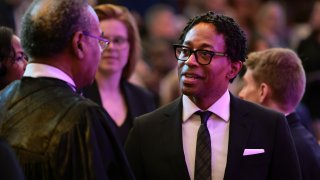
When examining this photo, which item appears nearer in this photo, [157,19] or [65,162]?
[65,162]

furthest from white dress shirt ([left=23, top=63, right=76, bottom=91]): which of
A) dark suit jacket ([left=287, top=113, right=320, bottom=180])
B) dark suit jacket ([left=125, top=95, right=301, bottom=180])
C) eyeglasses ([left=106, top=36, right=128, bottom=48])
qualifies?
eyeglasses ([left=106, top=36, right=128, bottom=48])

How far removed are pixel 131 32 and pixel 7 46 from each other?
5.41 feet

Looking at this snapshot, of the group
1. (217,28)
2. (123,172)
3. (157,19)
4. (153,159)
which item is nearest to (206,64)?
(217,28)

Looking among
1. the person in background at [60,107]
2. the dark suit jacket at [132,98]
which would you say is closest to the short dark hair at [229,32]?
the person in background at [60,107]

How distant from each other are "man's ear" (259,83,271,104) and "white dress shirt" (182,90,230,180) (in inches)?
19.4

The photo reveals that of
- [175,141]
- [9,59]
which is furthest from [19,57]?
[175,141]

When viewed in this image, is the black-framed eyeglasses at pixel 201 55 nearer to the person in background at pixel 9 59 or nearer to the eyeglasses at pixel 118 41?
the person in background at pixel 9 59

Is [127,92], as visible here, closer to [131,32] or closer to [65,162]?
[131,32]

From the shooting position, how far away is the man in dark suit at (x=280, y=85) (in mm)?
3762

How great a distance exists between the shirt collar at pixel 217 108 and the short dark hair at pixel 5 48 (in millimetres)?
870

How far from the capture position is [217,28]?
133 inches

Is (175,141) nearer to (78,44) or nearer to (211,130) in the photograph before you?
(211,130)

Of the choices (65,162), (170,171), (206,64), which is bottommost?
(170,171)

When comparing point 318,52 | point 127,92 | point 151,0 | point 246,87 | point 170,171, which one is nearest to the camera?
point 170,171
